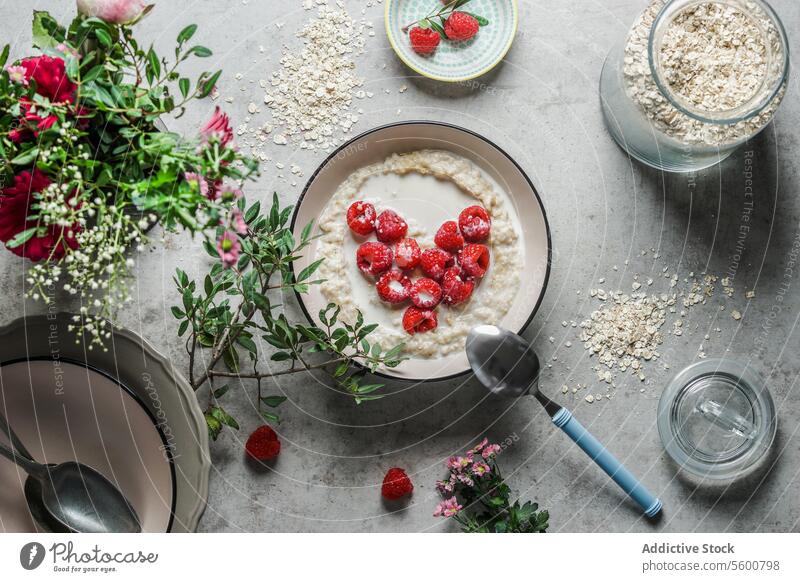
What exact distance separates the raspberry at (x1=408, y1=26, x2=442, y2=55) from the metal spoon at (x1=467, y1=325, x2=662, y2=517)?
41 cm

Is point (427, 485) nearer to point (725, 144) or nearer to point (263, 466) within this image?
point (263, 466)

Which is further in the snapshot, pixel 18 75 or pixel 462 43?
pixel 462 43

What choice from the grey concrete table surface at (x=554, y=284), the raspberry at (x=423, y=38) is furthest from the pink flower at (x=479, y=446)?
the raspberry at (x=423, y=38)

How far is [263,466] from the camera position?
102cm

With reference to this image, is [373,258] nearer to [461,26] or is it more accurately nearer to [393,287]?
[393,287]

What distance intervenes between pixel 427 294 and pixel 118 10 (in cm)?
51

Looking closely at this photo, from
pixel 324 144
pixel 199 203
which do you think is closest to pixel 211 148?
pixel 199 203

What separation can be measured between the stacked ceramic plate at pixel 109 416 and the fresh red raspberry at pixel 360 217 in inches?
12.3

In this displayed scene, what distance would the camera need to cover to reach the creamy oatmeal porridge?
38.6 inches

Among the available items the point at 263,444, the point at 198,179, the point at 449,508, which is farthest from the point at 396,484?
the point at 198,179

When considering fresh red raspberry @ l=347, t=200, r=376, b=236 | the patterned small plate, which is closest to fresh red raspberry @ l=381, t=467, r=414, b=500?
fresh red raspberry @ l=347, t=200, r=376, b=236

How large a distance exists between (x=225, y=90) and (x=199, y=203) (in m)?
0.47

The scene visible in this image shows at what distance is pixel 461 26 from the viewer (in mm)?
991
